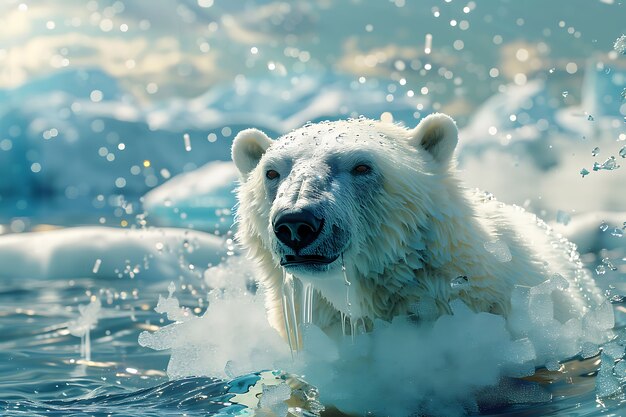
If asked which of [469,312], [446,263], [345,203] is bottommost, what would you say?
[469,312]

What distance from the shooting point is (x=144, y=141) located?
178 ft

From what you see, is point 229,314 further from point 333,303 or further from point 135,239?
point 135,239

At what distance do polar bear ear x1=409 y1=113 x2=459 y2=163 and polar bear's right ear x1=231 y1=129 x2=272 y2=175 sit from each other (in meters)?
0.89

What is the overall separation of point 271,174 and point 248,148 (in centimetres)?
60

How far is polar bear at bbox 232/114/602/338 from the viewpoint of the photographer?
356 centimetres

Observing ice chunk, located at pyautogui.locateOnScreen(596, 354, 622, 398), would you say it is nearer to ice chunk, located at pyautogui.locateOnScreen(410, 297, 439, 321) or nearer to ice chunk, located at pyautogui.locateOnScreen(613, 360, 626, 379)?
ice chunk, located at pyautogui.locateOnScreen(613, 360, 626, 379)

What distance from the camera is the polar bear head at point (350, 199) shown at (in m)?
3.41

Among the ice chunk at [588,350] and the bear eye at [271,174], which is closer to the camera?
the bear eye at [271,174]

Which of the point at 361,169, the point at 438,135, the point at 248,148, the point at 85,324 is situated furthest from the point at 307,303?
the point at 85,324

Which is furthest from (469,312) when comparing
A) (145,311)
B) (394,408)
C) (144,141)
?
(144,141)

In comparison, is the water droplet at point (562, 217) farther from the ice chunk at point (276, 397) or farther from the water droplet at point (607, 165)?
the ice chunk at point (276, 397)

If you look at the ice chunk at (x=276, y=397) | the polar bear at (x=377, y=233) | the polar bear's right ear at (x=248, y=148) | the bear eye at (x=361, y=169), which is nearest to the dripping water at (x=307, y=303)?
the polar bear at (x=377, y=233)

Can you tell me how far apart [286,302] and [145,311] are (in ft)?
15.9

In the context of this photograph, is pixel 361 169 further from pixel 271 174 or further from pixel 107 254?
pixel 107 254
